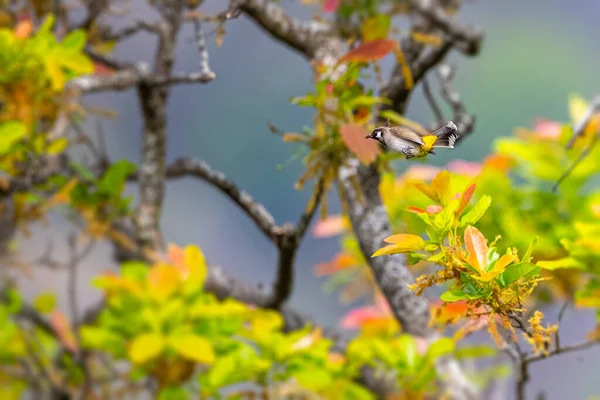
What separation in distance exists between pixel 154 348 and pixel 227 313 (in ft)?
0.34

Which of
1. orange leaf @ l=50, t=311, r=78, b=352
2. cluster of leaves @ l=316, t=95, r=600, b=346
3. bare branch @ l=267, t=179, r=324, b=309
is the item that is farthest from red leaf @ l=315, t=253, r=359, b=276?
orange leaf @ l=50, t=311, r=78, b=352

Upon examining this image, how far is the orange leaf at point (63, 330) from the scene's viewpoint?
4.23 ft

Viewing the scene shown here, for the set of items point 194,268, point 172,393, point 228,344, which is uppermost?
point 194,268

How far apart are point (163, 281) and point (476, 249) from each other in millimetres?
590

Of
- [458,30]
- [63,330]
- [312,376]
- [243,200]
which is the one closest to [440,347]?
[312,376]

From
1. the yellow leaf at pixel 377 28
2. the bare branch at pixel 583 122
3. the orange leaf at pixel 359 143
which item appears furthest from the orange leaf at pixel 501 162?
the orange leaf at pixel 359 143

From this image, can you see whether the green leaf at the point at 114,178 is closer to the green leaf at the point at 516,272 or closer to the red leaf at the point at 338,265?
the red leaf at the point at 338,265

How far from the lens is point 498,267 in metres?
0.34

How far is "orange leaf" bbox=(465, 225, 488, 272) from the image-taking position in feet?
1.13

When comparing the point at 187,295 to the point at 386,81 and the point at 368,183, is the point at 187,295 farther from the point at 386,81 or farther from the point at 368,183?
the point at 386,81

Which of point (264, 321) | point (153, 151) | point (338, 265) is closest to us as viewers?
point (264, 321)

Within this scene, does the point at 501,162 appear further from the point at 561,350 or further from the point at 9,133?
the point at 9,133

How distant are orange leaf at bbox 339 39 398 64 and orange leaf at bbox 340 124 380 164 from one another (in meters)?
0.08

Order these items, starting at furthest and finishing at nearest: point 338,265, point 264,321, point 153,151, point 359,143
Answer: point 338,265
point 153,151
point 264,321
point 359,143
